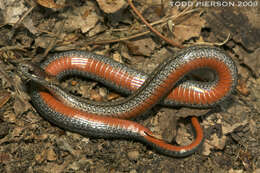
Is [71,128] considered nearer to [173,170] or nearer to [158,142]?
[158,142]

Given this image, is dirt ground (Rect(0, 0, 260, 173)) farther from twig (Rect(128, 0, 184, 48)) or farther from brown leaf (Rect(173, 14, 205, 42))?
twig (Rect(128, 0, 184, 48))

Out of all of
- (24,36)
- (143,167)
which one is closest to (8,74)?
(24,36)

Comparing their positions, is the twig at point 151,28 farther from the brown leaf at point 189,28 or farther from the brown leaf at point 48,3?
the brown leaf at point 48,3

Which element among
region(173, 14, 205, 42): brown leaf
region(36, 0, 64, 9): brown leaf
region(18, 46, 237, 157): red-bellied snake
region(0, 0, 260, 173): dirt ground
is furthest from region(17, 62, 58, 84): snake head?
region(173, 14, 205, 42): brown leaf

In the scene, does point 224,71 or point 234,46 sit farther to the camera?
point 234,46

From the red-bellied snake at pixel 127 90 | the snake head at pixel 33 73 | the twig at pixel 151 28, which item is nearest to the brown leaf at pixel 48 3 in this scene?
the red-bellied snake at pixel 127 90

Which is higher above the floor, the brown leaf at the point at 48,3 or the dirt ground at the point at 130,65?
the brown leaf at the point at 48,3

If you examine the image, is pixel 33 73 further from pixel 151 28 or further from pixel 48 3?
pixel 151 28

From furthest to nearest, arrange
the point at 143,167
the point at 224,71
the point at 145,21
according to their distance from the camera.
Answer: the point at 145,21
the point at 224,71
the point at 143,167
